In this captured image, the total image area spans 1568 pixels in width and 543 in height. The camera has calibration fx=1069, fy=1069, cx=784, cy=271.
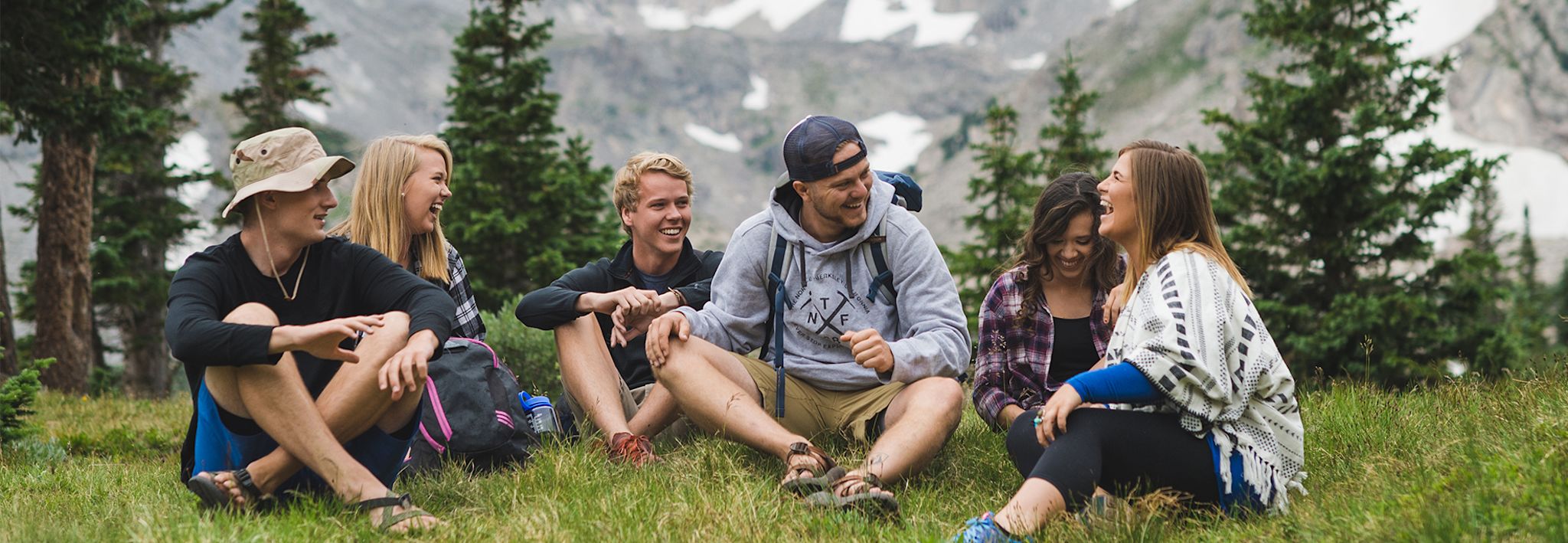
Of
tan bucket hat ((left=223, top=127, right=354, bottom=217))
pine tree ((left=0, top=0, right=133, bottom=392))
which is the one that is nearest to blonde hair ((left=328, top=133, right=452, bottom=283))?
tan bucket hat ((left=223, top=127, right=354, bottom=217))

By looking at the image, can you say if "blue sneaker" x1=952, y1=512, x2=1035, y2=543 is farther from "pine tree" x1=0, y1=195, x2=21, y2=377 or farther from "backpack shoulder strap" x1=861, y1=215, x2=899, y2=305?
"pine tree" x1=0, y1=195, x2=21, y2=377

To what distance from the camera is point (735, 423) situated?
458 centimetres

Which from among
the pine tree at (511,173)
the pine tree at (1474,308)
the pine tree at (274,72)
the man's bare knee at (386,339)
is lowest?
the pine tree at (1474,308)

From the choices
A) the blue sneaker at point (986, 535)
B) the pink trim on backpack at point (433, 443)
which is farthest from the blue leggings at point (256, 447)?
the blue sneaker at point (986, 535)

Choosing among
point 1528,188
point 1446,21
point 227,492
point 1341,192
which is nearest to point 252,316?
point 227,492

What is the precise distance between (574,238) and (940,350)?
1512 centimetres

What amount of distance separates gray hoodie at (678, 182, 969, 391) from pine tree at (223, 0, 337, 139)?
857 inches

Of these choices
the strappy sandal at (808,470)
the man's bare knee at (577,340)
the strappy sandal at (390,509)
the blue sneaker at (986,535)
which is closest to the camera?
the blue sneaker at (986,535)

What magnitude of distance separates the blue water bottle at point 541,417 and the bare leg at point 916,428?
5.82 feet

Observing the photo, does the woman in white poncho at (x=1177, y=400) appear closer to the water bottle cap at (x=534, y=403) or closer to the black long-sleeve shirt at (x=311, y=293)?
the black long-sleeve shirt at (x=311, y=293)

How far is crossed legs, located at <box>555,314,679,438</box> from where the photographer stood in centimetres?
527

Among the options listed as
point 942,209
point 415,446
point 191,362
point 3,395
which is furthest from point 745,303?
point 942,209

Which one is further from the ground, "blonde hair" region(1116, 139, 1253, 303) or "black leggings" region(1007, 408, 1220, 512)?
"blonde hair" region(1116, 139, 1253, 303)

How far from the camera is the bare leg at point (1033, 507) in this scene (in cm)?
341
